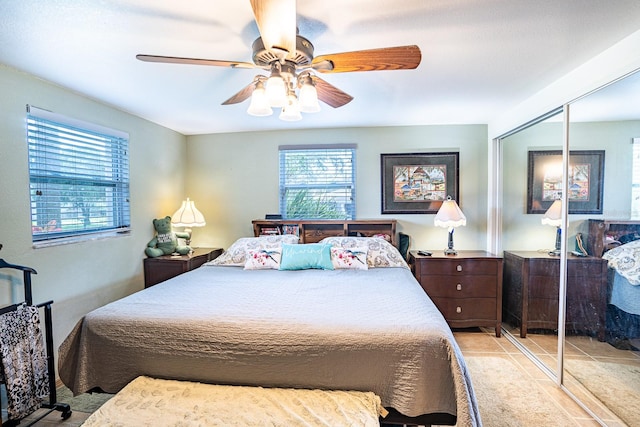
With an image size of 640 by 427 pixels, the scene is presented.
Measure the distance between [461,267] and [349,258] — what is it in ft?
3.91

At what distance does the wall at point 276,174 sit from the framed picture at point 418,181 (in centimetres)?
8

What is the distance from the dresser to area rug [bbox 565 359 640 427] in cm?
21

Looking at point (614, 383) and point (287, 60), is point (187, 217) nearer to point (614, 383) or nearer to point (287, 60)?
point (287, 60)

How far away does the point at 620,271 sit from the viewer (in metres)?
1.99

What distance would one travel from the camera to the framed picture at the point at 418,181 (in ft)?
11.8

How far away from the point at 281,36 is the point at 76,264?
8.22ft

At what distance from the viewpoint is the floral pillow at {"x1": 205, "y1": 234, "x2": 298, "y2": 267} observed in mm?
3076

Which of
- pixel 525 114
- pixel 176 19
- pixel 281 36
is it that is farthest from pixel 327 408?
pixel 525 114

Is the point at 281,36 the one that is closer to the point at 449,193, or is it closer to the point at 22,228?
the point at 22,228

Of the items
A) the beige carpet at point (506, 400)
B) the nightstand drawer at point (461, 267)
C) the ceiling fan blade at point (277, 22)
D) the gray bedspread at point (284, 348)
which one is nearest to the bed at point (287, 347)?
the gray bedspread at point (284, 348)

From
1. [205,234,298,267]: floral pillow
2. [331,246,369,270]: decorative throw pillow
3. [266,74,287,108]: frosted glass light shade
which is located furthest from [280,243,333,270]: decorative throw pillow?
[266,74,287,108]: frosted glass light shade

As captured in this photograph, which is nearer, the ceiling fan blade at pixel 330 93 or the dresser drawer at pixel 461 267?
the ceiling fan blade at pixel 330 93

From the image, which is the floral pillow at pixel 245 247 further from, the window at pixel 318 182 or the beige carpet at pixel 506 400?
the beige carpet at pixel 506 400

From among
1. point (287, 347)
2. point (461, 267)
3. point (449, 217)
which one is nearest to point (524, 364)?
point (461, 267)
